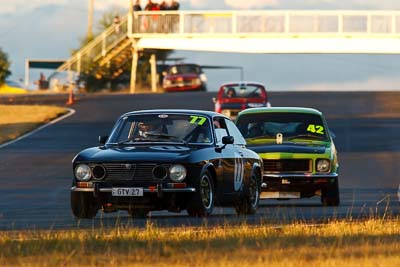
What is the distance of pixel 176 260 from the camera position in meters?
12.9

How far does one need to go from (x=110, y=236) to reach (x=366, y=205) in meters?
8.53

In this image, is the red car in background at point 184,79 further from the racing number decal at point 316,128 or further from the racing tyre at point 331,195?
the racing tyre at point 331,195

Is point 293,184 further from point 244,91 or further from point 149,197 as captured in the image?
point 244,91

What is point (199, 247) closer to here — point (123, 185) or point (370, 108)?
point (123, 185)

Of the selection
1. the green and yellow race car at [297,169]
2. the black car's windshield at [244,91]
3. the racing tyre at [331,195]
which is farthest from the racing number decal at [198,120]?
the black car's windshield at [244,91]

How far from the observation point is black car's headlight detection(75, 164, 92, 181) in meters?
19.0

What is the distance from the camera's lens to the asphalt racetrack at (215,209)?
64.6 ft

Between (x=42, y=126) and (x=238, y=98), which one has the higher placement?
(x=238, y=98)

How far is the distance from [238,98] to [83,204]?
29.6m

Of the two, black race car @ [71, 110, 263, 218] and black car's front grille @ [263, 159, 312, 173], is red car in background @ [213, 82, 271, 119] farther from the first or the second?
black race car @ [71, 110, 263, 218]

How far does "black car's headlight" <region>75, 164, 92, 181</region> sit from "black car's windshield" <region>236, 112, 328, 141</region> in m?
5.98

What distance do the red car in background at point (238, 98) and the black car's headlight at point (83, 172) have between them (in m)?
28.3

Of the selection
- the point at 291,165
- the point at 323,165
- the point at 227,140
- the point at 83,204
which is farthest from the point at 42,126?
the point at 83,204

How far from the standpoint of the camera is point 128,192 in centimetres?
1873
